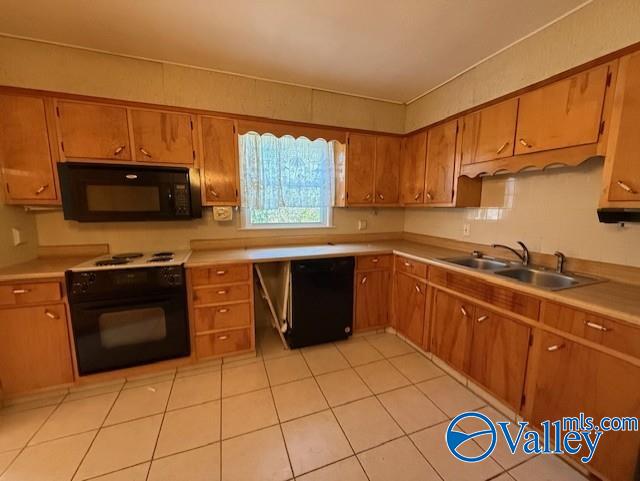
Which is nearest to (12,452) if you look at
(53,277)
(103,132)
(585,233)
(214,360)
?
(53,277)

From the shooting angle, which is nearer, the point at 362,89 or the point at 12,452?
the point at 12,452

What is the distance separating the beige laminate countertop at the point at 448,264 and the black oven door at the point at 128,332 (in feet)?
1.38

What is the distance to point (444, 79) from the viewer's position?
2537mm

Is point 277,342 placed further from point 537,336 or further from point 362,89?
point 362,89

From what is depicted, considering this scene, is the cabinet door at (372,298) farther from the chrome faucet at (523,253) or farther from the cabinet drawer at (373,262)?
the chrome faucet at (523,253)

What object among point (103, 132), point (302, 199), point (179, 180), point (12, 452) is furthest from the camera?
point (302, 199)

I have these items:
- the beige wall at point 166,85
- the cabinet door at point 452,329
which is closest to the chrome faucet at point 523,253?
the cabinet door at point 452,329

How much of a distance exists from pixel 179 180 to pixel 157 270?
2.51 feet

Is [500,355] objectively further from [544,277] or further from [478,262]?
[478,262]

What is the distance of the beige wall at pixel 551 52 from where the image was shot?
1.48 m

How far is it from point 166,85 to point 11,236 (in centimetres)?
165

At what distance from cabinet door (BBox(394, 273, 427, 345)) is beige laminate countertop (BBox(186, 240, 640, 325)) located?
0.88ft

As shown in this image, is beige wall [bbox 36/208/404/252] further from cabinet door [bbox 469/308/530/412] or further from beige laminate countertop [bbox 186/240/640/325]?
cabinet door [bbox 469/308/530/412]

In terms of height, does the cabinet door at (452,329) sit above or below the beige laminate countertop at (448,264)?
below
